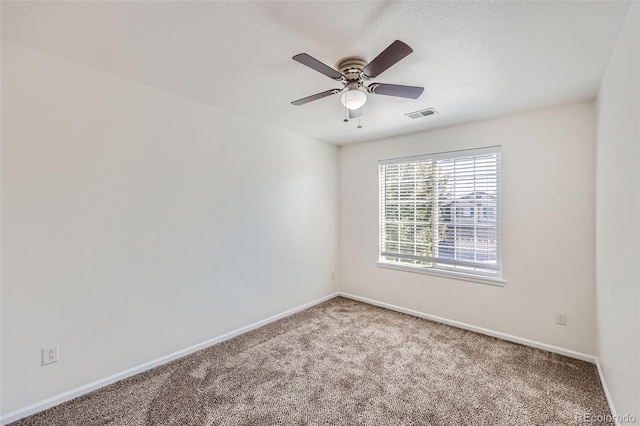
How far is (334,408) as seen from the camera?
1.99 m

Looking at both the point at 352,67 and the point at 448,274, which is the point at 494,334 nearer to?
the point at 448,274

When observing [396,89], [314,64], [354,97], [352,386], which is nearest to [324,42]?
[314,64]

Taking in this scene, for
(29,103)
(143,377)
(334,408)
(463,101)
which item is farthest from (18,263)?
(463,101)

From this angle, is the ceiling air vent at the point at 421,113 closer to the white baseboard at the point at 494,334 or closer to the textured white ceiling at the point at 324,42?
the textured white ceiling at the point at 324,42

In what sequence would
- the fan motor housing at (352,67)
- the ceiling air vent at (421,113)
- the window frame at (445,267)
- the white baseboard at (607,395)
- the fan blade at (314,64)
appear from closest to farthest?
1. the fan blade at (314,64)
2. the white baseboard at (607,395)
3. the fan motor housing at (352,67)
4. the ceiling air vent at (421,113)
5. the window frame at (445,267)

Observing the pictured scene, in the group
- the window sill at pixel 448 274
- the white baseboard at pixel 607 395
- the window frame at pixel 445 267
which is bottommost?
the white baseboard at pixel 607 395

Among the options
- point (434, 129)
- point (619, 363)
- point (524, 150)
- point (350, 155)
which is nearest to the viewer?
point (619, 363)

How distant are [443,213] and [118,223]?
11.2 feet

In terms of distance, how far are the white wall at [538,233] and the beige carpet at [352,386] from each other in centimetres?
30

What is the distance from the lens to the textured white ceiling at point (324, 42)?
4.93ft

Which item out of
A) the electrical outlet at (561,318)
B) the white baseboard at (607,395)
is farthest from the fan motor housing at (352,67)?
the electrical outlet at (561,318)

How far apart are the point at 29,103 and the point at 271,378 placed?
104 inches

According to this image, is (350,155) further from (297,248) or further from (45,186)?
(45,186)

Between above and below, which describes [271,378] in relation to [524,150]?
below
